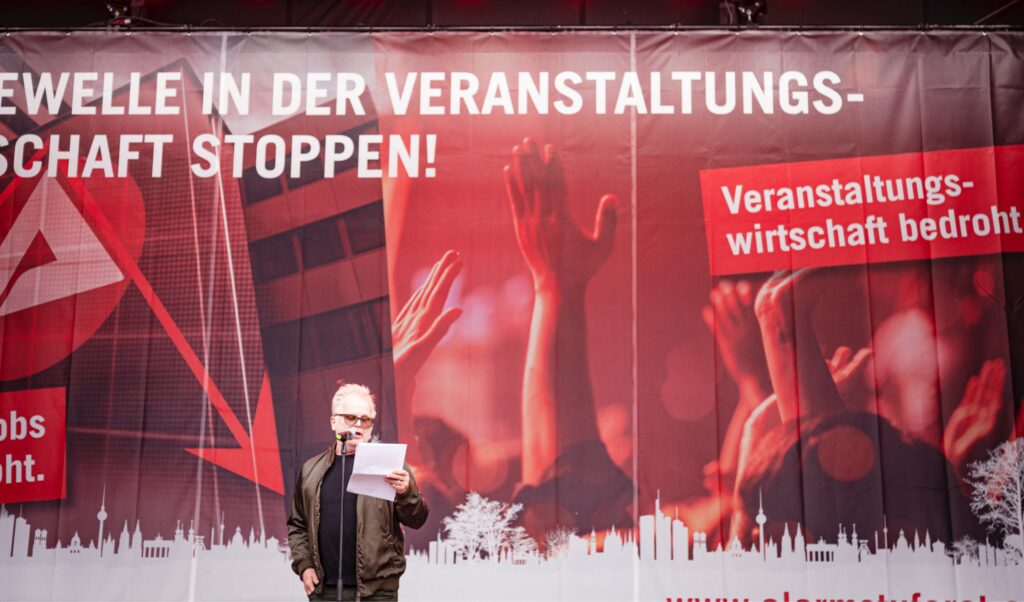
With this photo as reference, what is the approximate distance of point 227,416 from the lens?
16.9 ft

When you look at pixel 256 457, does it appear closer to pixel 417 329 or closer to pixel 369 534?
pixel 417 329

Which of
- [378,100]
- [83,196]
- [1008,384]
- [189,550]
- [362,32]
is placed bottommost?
[189,550]

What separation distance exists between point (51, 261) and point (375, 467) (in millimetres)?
3055

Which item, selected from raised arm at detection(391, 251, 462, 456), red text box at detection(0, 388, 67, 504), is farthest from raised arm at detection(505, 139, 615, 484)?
red text box at detection(0, 388, 67, 504)

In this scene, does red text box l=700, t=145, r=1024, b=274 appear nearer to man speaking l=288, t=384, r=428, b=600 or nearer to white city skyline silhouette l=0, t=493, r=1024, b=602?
white city skyline silhouette l=0, t=493, r=1024, b=602

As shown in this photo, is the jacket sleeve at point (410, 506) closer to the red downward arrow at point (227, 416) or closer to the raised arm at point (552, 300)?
the raised arm at point (552, 300)

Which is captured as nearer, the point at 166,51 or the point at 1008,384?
the point at 1008,384

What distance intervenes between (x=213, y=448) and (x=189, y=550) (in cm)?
52

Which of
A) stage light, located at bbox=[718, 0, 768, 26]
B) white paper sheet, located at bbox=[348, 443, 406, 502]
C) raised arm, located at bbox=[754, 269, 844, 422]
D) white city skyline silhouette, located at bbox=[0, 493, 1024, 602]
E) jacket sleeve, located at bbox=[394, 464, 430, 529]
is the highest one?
stage light, located at bbox=[718, 0, 768, 26]

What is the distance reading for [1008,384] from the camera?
5.12 metres

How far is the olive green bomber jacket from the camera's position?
323 centimetres

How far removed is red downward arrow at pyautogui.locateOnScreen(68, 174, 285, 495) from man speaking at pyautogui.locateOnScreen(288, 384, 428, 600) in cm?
181

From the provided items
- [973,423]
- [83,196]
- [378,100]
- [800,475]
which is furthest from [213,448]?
[973,423]

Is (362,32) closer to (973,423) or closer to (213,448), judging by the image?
(213,448)
